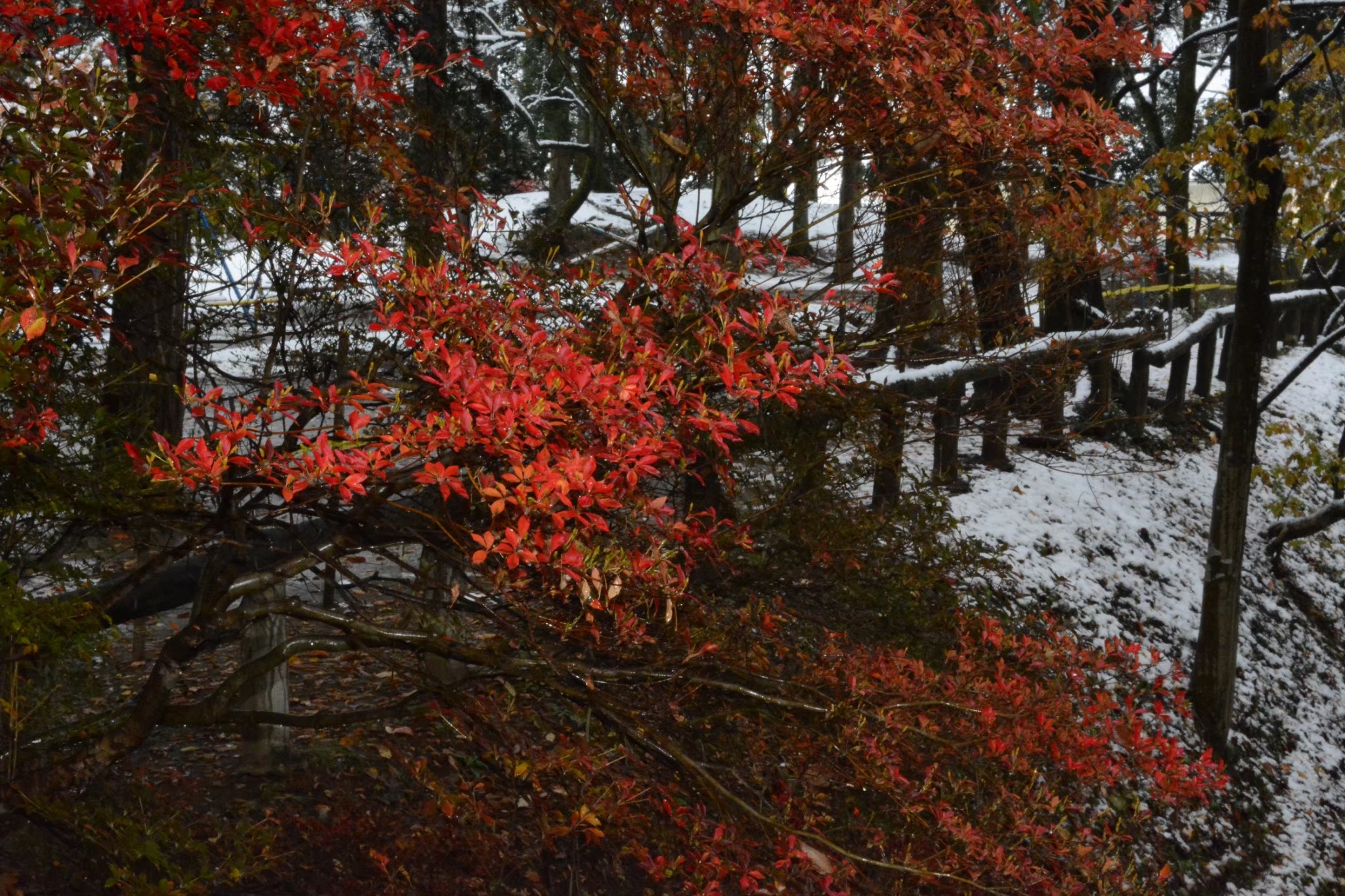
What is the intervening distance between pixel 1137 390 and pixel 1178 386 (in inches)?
41.8

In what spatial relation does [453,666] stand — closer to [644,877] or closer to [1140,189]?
[644,877]

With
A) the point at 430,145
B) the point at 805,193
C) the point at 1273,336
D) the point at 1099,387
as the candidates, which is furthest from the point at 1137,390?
the point at 430,145

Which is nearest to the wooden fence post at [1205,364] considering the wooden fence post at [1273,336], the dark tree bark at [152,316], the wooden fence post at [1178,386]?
the wooden fence post at [1178,386]

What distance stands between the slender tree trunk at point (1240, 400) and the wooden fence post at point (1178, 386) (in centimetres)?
384

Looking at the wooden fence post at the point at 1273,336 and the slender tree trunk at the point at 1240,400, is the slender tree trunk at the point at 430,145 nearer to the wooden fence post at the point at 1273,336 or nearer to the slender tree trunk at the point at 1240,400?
the slender tree trunk at the point at 1240,400

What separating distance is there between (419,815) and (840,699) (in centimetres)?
204

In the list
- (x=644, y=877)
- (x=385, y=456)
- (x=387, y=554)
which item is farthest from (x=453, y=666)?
(x=385, y=456)

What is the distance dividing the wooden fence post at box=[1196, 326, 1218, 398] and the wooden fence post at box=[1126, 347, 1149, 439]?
224 cm

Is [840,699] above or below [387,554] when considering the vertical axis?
below

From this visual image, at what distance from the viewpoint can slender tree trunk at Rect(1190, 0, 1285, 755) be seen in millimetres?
6754

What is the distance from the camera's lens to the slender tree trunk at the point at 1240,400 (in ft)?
22.2

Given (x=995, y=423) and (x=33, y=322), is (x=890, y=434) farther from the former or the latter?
(x=33, y=322)

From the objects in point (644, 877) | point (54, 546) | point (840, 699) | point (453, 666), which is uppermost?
point (54, 546)

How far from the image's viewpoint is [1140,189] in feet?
22.0
